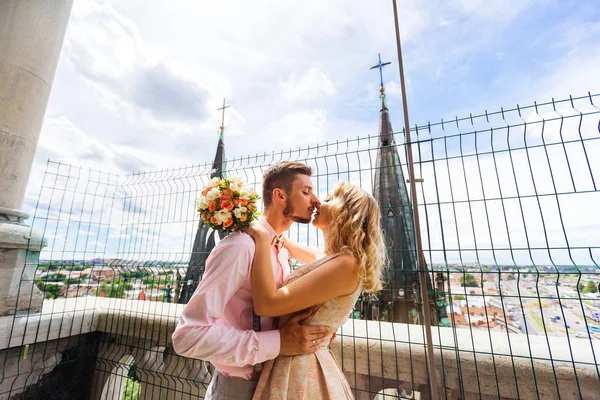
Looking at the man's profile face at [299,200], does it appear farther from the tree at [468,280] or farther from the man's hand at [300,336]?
the tree at [468,280]

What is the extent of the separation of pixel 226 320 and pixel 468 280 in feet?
7.09

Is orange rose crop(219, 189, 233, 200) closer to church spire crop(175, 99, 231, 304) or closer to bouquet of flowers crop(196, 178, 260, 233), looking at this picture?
bouquet of flowers crop(196, 178, 260, 233)

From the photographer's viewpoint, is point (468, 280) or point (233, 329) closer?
point (233, 329)

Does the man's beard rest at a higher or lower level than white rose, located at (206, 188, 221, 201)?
lower

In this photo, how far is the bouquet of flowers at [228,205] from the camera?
1422 millimetres

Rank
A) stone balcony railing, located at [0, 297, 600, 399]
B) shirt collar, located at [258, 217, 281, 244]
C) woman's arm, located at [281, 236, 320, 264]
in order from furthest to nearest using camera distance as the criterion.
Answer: woman's arm, located at [281, 236, 320, 264], stone balcony railing, located at [0, 297, 600, 399], shirt collar, located at [258, 217, 281, 244]

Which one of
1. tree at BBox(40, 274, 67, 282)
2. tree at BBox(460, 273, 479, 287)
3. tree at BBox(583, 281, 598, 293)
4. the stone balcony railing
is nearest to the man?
the stone balcony railing

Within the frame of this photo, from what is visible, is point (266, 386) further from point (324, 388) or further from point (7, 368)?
point (7, 368)

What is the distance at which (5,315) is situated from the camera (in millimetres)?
3453

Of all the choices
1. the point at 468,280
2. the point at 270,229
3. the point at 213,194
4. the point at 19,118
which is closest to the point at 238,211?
the point at 213,194

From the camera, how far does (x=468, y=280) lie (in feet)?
7.92

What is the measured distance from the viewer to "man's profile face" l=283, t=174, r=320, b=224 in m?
A: 1.71

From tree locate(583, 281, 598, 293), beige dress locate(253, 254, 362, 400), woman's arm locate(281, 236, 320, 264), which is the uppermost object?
woman's arm locate(281, 236, 320, 264)

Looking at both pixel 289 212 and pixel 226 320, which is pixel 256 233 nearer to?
pixel 289 212
